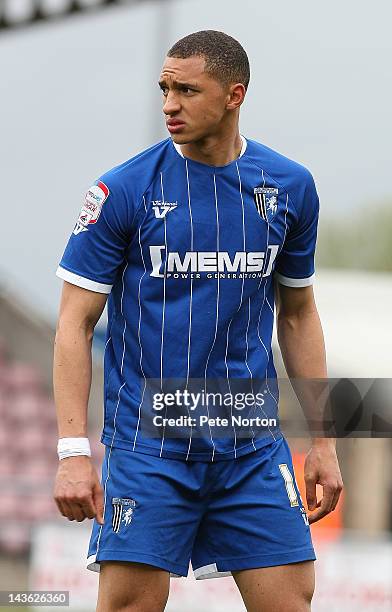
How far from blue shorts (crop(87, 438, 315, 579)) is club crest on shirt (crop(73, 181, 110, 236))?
2.27 ft

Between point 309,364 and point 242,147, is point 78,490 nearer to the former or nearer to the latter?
point 309,364

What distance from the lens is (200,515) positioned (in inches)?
147

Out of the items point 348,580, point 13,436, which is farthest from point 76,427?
point 13,436

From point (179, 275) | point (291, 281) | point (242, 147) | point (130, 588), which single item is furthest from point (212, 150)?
point (130, 588)

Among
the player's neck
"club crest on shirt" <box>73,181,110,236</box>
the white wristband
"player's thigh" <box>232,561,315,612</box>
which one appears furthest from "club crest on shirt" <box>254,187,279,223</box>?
"player's thigh" <box>232,561,315,612</box>

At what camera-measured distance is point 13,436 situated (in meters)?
17.7

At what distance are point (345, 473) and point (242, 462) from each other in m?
9.50

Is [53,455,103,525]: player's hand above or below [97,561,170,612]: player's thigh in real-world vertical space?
above

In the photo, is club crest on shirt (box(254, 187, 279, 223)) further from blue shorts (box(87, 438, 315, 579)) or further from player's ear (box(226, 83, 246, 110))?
blue shorts (box(87, 438, 315, 579))

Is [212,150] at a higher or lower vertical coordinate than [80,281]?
higher

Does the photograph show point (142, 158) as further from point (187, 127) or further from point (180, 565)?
point (180, 565)

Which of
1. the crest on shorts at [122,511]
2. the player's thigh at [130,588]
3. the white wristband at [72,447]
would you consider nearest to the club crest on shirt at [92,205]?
the white wristband at [72,447]

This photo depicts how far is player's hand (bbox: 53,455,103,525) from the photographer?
3.53 metres

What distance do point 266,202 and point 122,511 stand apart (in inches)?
40.3
